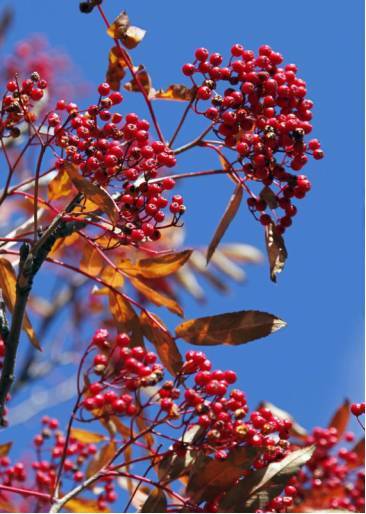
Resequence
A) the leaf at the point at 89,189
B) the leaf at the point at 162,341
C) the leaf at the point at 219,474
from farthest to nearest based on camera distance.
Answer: the leaf at the point at 162,341 → the leaf at the point at 219,474 → the leaf at the point at 89,189

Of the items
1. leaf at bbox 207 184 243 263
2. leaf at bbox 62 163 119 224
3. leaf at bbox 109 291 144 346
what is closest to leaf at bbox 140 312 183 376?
leaf at bbox 109 291 144 346

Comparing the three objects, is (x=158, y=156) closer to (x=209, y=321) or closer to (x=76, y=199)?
(x=76, y=199)

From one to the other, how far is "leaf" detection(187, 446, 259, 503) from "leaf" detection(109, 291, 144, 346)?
454 mm

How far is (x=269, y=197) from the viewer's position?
90.3 inches

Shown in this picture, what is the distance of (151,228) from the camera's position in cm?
207

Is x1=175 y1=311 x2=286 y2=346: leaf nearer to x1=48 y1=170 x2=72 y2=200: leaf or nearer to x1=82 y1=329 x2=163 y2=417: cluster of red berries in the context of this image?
x1=82 y1=329 x2=163 y2=417: cluster of red berries

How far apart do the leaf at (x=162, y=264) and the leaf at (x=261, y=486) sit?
0.64 meters

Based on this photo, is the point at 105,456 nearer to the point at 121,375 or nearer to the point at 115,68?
the point at 121,375

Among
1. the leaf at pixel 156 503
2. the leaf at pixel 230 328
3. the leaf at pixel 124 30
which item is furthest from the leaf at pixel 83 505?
the leaf at pixel 124 30

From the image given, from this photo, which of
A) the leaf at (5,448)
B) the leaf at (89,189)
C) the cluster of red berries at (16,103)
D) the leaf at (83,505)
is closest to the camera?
the leaf at (89,189)

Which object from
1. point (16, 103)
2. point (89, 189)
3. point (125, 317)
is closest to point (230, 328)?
point (125, 317)

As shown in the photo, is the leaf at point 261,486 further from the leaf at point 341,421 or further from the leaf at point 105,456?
the leaf at point 341,421

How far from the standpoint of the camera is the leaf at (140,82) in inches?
98.2

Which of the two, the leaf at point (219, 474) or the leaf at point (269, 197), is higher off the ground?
the leaf at point (269, 197)
